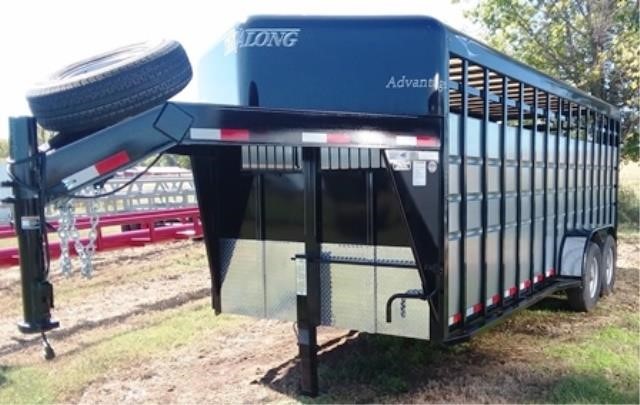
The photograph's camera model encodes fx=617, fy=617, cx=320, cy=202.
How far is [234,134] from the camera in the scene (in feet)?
10.4

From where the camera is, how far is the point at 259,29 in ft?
13.2

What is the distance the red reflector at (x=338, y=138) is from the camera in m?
3.56

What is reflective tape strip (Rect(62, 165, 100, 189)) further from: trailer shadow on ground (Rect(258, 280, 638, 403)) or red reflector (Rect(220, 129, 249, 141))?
trailer shadow on ground (Rect(258, 280, 638, 403))

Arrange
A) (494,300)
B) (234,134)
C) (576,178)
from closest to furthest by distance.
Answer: (234,134), (494,300), (576,178)

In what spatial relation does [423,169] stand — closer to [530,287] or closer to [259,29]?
[259,29]

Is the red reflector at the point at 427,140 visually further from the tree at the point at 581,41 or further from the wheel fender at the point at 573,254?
the tree at the point at 581,41

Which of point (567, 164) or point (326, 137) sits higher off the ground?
point (326, 137)

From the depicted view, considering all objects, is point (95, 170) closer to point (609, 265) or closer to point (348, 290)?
point (348, 290)

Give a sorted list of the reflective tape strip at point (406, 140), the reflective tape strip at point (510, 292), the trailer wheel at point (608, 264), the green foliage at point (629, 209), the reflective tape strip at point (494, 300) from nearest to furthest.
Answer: the reflective tape strip at point (406, 140) < the reflective tape strip at point (494, 300) < the reflective tape strip at point (510, 292) < the trailer wheel at point (608, 264) < the green foliage at point (629, 209)

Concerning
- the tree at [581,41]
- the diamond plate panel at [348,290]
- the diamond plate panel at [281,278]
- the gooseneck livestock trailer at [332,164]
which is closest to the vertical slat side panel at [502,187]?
the gooseneck livestock trailer at [332,164]

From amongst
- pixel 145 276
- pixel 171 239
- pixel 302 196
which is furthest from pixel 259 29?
pixel 171 239

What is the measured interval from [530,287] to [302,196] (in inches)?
97.2

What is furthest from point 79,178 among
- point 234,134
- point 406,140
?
point 406,140

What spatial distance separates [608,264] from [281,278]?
5019 millimetres
